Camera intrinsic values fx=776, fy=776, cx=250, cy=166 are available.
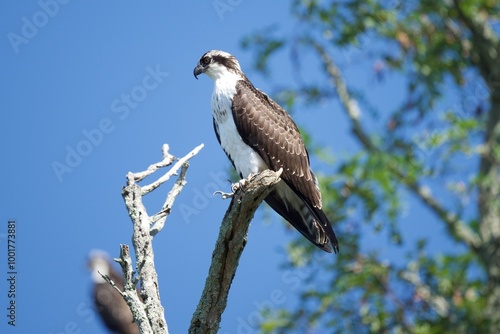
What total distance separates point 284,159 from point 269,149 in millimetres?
171

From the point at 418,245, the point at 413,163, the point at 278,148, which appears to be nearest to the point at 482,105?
the point at 413,163

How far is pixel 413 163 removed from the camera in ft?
39.5

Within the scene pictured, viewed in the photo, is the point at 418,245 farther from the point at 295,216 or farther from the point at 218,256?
the point at 218,256

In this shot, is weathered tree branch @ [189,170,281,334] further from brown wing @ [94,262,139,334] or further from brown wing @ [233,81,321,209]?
brown wing @ [94,262,139,334]

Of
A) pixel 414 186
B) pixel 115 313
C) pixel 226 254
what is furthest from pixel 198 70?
pixel 414 186

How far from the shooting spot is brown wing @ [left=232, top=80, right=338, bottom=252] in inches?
279

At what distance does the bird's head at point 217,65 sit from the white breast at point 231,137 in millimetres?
253

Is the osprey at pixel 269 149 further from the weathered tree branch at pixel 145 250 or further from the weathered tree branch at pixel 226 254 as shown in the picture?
the weathered tree branch at pixel 226 254

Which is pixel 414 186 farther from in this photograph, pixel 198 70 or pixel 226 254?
pixel 226 254

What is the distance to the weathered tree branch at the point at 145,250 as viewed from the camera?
5371 mm

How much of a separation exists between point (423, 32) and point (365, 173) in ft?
11.3

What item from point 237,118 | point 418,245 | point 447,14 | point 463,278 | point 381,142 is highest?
point 447,14

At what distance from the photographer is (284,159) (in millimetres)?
7270

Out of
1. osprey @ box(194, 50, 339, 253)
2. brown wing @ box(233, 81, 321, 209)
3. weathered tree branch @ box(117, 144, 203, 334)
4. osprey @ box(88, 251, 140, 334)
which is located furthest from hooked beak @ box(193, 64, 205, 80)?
osprey @ box(88, 251, 140, 334)
